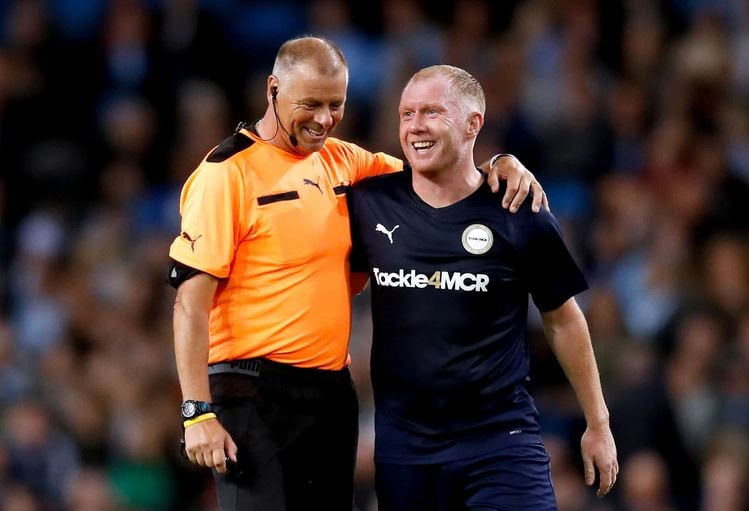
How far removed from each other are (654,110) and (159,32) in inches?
166

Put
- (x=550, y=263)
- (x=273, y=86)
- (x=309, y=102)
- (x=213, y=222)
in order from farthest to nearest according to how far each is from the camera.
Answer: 1. (x=550, y=263)
2. (x=273, y=86)
3. (x=309, y=102)
4. (x=213, y=222)

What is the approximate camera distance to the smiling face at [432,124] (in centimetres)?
592

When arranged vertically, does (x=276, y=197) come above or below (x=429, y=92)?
below

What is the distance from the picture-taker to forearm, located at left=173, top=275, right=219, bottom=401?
5574mm

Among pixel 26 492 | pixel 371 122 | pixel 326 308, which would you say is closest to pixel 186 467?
pixel 26 492

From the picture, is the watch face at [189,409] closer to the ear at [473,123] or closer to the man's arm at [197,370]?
the man's arm at [197,370]

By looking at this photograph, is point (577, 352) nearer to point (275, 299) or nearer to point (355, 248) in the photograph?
point (355, 248)

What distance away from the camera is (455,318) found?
5902 mm

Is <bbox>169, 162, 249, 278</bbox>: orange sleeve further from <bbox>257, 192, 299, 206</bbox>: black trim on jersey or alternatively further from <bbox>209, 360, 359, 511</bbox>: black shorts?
<bbox>209, 360, 359, 511</bbox>: black shorts

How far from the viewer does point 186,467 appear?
1045 cm

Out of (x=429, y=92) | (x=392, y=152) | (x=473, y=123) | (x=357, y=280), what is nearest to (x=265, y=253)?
(x=357, y=280)

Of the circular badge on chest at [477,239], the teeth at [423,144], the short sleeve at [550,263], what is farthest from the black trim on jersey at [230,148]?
the short sleeve at [550,263]

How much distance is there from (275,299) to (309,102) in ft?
2.54

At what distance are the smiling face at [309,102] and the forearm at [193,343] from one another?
74 cm
